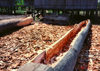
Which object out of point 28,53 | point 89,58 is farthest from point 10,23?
point 89,58

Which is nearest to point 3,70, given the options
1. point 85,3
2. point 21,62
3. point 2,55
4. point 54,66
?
point 21,62

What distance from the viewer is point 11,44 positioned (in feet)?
20.9

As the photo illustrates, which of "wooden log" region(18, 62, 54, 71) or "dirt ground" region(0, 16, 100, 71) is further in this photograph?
"dirt ground" region(0, 16, 100, 71)

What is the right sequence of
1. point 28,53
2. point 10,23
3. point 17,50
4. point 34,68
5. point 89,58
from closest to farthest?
point 34,68 < point 89,58 < point 28,53 < point 17,50 < point 10,23

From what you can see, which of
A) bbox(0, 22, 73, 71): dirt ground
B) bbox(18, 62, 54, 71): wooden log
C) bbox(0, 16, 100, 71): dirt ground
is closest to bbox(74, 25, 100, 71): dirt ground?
bbox(0, 16, 100, 71): dirt ground

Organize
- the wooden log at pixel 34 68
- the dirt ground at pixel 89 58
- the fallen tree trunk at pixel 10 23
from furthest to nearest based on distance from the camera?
1. the fallen tree trunk at pixel 10 23
2. the dirt ground at pixel 89 58
3. the wooden log at pixel 34 68

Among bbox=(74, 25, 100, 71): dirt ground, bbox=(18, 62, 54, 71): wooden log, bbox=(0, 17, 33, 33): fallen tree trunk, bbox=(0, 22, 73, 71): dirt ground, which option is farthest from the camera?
bbox=(0, 17, 33, 33): fallen tree trunk

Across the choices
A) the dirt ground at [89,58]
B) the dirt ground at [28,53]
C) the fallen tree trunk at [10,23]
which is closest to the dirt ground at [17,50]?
the dirt ground at [28,53]

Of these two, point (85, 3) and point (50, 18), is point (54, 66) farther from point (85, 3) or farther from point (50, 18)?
point (85, 3)

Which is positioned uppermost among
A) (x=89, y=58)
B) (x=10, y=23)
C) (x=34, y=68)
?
(x=10, y=23)

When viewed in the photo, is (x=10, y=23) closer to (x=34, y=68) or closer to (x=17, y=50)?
(x=17, y=50)

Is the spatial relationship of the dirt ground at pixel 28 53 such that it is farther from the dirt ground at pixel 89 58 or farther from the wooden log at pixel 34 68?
the wooden log at pixel 34 68

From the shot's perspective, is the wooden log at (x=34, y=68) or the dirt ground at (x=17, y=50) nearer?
the wooden log at (x=34, y=68)

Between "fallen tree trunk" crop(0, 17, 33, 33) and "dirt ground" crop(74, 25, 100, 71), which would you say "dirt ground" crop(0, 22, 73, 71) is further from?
"dirt ground" crop(74, 25, 100, 71)
